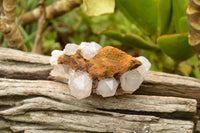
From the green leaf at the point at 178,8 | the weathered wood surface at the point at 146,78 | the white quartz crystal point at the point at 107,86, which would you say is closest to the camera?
the white quartz crystal point at the point at 107,86

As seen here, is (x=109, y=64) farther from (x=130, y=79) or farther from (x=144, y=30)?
(x=144, y=30)

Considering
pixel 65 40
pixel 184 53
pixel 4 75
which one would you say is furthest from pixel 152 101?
pixel 65 40

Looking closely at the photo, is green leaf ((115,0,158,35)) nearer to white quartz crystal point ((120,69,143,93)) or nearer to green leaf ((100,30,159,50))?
green leaf ((100,30,159,50))

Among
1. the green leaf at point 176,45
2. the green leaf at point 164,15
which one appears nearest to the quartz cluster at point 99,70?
the green leaf at point 176,45

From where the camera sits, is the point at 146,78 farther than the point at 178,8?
No

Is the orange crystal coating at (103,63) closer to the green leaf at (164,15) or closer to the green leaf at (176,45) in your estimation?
the green leaf at (176,45)

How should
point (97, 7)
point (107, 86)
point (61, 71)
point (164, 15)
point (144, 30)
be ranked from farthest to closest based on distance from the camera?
1. point (144, 30)
2. point (164, 15)
3. point (97, 7)
4. point (61, 71)
5. point (107, 86)

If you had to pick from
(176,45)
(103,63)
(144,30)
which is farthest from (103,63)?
(144,30)
